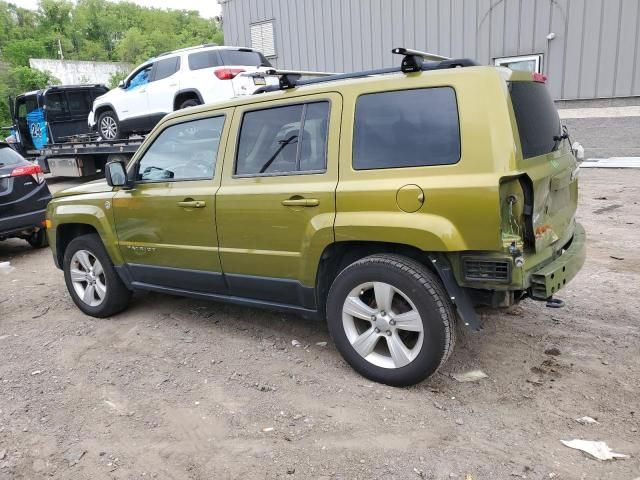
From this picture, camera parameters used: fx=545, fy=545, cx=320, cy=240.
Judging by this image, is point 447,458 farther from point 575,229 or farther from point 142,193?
point 142,193

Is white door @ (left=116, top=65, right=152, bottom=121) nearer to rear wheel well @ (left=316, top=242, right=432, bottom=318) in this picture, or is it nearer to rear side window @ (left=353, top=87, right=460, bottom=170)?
rear wheel well @ (left=316, top=242, right=432, bottom=318)

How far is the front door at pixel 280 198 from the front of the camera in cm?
345

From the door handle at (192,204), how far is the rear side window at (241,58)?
6154 millimetres

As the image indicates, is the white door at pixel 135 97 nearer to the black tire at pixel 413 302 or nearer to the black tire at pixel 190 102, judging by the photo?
the black tire at pixel 190 102

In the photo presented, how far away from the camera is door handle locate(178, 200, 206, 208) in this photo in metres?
3.99

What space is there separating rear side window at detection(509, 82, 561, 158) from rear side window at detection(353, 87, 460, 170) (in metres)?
0.38

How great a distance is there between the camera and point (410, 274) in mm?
3154

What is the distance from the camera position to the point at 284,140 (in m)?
3.68

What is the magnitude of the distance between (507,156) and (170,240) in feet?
8.58

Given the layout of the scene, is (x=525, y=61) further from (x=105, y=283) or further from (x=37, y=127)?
(x=37, y=127)

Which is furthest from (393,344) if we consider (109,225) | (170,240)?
(109,225)

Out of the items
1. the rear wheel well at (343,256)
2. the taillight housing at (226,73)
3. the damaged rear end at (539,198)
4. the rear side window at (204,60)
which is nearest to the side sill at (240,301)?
the rear wheel well at (343,256)

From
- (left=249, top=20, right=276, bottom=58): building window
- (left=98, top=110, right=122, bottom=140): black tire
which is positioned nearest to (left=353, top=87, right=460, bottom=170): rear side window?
(left=98, top=110, right=122, bottom=140): black tire

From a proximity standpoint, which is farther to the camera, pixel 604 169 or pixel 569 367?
pixel 604 169
